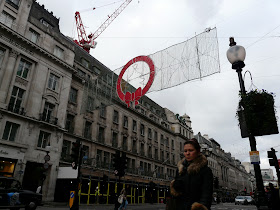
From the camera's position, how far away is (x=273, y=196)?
27.5 ft

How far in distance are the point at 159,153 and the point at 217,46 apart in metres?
38.3

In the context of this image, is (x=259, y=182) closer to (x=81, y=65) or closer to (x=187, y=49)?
(x=187, y=49)

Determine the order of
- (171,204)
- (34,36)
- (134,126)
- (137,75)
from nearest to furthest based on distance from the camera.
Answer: (171,204) → (137,75) → (34,36) → (134,126)

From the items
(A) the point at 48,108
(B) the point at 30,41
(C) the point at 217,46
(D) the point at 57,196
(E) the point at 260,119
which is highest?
(B) the point at 30,41

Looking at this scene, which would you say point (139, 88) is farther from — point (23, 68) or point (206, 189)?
point (23, 68)

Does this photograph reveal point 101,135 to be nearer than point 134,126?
Yes

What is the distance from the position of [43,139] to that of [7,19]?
13.0 m

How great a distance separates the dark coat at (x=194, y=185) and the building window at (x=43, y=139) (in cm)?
2278

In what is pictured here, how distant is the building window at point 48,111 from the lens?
77.7ft

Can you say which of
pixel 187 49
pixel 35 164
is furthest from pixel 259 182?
pixel 35 164

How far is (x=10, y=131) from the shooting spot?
20297 mm

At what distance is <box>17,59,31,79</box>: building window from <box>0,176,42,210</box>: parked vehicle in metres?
14.0

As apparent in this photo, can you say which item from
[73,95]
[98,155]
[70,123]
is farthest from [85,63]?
[98,155]

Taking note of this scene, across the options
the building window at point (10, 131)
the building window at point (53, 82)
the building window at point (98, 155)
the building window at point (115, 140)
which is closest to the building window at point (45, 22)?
the building window at point (53, 82)
